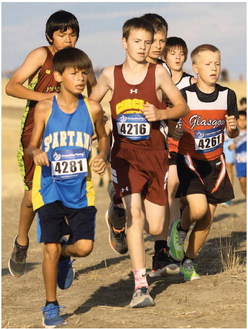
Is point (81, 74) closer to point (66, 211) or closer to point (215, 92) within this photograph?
point (66, 211)

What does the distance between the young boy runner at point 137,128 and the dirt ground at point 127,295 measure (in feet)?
1.26

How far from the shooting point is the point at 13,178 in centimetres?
2664

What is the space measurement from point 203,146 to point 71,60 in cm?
201

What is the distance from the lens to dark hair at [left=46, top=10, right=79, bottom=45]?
316 inches

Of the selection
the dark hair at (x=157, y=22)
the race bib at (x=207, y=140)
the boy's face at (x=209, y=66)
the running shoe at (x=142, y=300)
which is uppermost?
the dark hair at (x=157, y=22)

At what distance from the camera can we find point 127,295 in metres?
8.85

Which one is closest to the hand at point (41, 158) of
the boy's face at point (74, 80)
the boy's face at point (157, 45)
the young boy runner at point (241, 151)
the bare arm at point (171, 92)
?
the boy's face at point (74, 80)

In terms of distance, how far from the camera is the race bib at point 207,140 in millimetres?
8531

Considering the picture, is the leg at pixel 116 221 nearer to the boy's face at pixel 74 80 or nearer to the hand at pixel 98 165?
the hand at pixel 98 165

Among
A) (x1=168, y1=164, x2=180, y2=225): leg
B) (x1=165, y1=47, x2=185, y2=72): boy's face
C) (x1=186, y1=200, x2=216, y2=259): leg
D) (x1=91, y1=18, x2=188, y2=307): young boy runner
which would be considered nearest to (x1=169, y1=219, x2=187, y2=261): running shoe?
(x1=186, y1=200, x2=216, y2=259): leg

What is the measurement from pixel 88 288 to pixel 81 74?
313cm

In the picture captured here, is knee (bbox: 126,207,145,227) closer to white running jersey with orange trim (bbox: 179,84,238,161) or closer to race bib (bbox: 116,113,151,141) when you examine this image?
race bib (bbox: 116,113,151,141)

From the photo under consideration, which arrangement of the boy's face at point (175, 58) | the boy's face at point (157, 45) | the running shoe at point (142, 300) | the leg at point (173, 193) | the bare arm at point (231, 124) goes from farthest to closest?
the leg at point (173, 193), the boy's face at point (175, 58), the boy's face at point (157, 45), the bare arm at point (231, 124), the running shoe at point (142, 300)

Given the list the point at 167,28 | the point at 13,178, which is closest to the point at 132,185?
the point at 167,28
